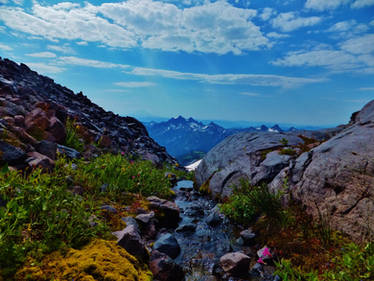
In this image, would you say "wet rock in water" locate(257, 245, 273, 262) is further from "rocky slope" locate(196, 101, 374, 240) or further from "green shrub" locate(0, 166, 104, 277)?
"green shrub" locate(0, 166, 104, 277)

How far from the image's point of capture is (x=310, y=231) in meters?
5.95

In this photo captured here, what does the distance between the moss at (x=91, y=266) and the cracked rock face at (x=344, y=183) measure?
16.4 ft

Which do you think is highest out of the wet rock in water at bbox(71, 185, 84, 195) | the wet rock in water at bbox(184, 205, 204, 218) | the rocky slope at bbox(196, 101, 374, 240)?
the rocky slope at bbox(196, 101, 374, 240)

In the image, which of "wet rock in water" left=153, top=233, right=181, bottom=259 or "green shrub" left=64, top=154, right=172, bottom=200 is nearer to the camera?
"wet rock in water" left=153, top=233, right=181, bottom=259

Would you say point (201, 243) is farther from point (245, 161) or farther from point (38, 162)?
point (245, 161)

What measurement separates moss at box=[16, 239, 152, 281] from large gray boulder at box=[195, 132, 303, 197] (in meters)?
6.95

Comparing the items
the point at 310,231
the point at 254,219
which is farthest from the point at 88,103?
the point at 310,231

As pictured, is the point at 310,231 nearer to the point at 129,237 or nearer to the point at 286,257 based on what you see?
the point at 286,257

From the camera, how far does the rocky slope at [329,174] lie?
5340 mm

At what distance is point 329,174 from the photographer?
20.4 feet

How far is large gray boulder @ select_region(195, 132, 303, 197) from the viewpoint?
31.5ft

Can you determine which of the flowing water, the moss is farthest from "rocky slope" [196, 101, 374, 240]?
the moss

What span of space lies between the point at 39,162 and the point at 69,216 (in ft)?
8.53

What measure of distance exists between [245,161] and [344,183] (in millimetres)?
5533
